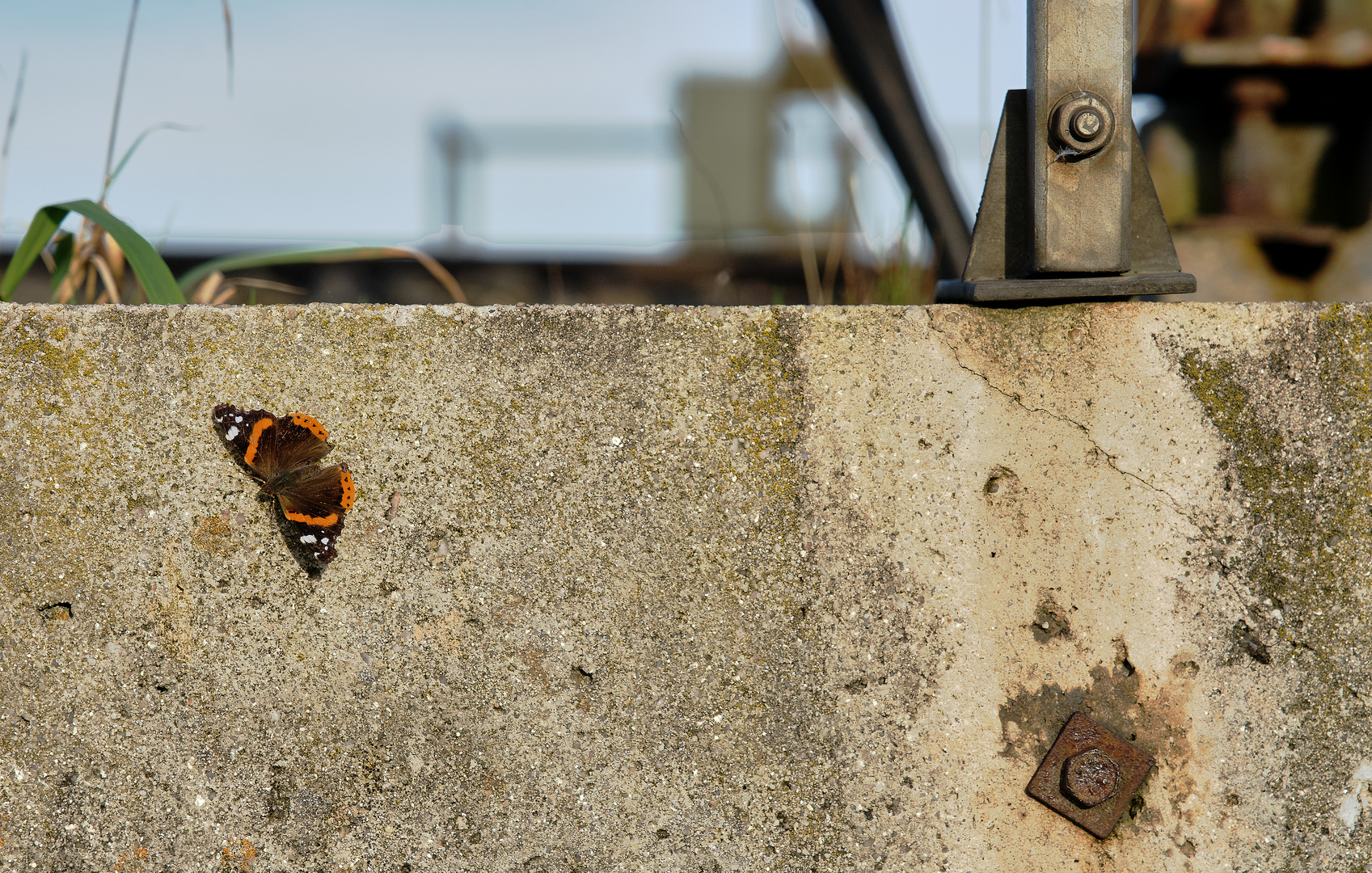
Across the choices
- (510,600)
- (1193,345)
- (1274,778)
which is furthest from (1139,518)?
(510,600)

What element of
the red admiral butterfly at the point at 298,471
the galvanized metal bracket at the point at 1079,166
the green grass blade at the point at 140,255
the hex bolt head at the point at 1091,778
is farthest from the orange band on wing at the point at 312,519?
the hex bolt head at the point at 1091,778

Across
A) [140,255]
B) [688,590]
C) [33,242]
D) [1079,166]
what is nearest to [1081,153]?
Result: [1079,166]

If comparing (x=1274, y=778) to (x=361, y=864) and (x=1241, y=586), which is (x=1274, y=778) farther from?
(x=361, y=864)

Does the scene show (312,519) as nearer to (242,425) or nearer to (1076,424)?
(242,425)

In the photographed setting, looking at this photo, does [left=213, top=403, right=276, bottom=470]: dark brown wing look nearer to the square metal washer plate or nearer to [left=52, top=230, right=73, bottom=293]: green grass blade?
[left=52, top=230, right=73, bottom=293]: green grass blade

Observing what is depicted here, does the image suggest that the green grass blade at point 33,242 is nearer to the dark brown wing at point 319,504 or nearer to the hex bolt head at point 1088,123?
the dark brown wing at point 319,504

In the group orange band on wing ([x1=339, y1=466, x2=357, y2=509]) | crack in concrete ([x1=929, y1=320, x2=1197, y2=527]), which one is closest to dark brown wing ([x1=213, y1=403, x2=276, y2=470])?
orange band on wing ([x1=339, y1=466, x2=357, y2=509])

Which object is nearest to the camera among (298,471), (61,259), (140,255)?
(298,471)
